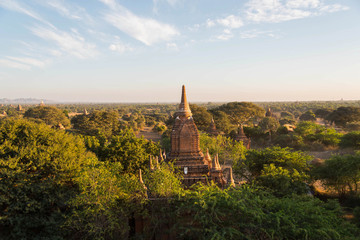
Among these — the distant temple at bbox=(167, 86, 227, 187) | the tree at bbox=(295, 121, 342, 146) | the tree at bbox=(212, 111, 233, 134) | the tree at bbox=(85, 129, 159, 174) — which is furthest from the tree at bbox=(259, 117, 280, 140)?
the distant temple at bbox=(167, 86, 227, 187)

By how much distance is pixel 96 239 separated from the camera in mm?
9562

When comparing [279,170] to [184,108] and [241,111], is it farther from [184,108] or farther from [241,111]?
[241,111]

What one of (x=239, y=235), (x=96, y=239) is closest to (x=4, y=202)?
(x=96, y=239)

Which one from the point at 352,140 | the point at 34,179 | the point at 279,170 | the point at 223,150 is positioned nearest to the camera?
the point at 34,179

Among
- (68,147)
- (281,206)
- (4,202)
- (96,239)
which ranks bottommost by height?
(96,239)

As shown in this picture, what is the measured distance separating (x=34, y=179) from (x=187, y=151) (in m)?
9.62

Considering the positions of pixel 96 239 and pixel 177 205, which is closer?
pixel 96 239

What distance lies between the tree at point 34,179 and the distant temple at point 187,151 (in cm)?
Answer: 618

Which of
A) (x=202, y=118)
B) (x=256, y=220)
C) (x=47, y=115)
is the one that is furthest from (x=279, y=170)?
(x=47, y=115)

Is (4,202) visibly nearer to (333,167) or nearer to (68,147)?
(68,147)

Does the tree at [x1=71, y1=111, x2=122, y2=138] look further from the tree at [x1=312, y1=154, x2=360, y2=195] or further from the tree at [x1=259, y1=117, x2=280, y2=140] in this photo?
the tree at [x1=312, y1=154, x2=360, y2=195]

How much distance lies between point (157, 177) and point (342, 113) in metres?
54.4

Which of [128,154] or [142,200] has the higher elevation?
[128,154]

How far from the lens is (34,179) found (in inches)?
480
